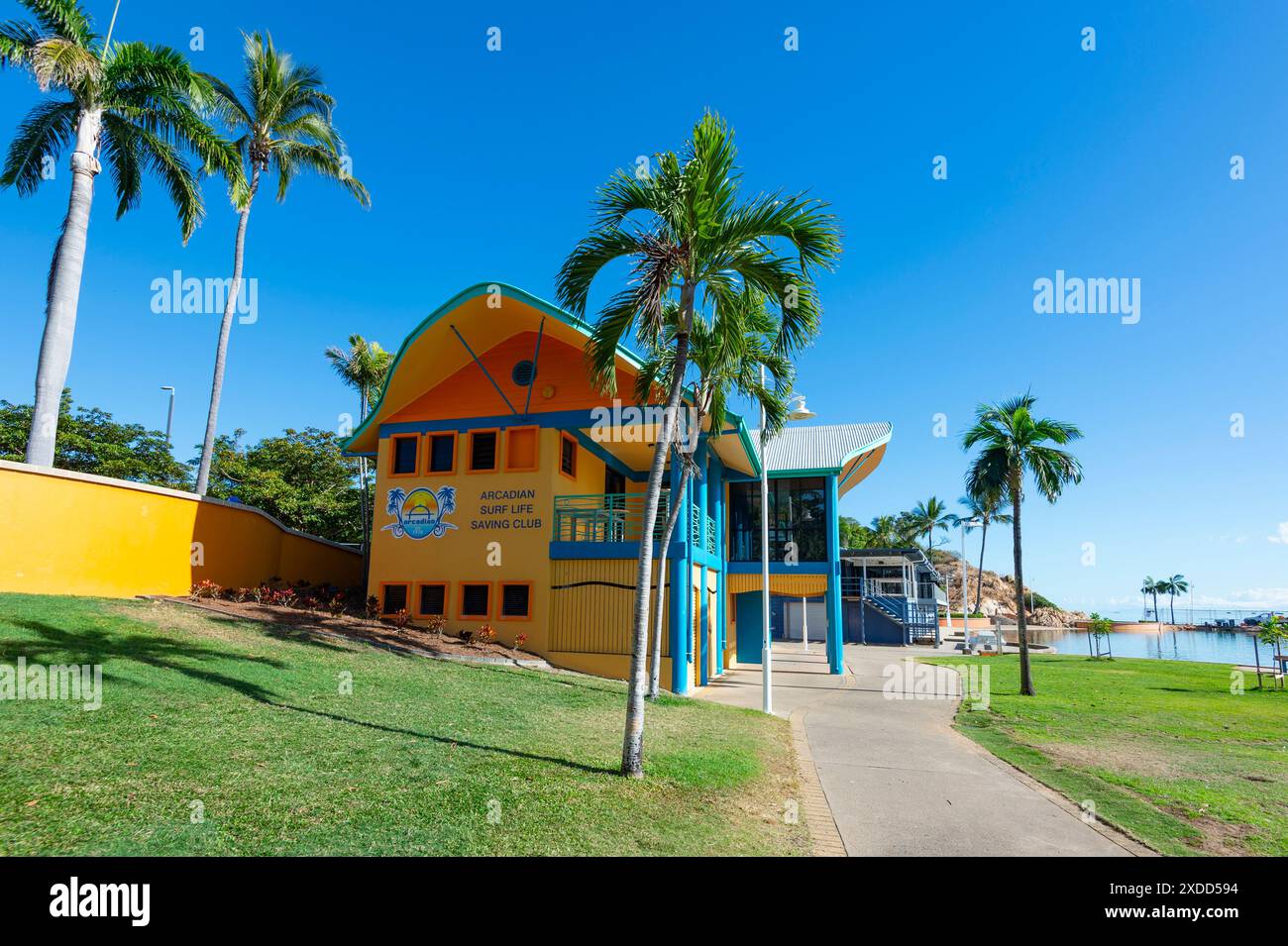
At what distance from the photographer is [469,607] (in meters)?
18.8

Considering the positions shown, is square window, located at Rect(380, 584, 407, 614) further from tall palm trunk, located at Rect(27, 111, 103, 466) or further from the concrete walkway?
the concrete walkway

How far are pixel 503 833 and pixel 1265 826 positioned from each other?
25.1ft

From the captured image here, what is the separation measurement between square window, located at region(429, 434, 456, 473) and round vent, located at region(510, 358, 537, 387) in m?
2.46

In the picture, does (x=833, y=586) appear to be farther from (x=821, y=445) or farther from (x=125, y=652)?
(x=125, y=652)

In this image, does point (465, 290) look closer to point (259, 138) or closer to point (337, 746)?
point (259, 138)

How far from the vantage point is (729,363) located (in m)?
11.1

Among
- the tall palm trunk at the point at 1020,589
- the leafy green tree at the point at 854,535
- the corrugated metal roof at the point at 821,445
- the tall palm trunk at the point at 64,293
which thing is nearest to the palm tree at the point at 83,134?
the tall palm trunk at the point at 64,293

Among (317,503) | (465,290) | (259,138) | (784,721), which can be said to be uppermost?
(259,138)

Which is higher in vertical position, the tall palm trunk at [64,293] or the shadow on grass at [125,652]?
the tall palm trunk at [64,293]

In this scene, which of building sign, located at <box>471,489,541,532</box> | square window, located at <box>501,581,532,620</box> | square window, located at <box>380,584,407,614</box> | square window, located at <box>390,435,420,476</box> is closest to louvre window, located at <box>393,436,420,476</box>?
square window, located at <box>390,435,420,476</box>

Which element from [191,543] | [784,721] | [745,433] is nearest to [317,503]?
[191,543]

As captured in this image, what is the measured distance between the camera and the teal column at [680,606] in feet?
55.3

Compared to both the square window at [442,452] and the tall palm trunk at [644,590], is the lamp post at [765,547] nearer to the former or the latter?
the tall palm trunk at [644,590]

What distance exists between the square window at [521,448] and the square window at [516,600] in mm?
3150
